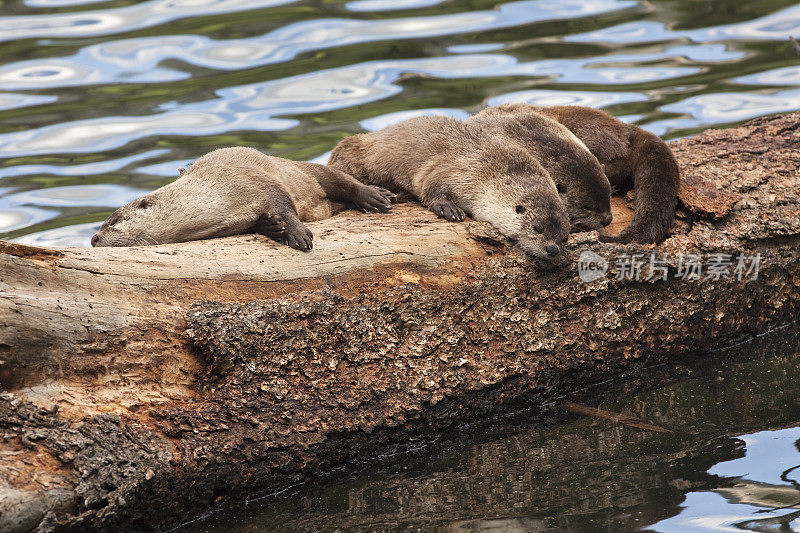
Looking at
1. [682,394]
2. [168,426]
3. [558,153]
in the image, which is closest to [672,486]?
[682,394]

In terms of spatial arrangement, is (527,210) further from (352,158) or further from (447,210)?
(352,158)

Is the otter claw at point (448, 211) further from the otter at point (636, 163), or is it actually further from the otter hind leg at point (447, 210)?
the otter at point (636, 163)

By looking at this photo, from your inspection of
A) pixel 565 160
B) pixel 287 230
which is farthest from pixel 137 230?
pixel 565 160

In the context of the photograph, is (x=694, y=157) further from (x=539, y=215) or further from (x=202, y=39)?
(x=202, y=39)

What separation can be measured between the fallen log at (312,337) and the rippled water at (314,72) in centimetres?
434

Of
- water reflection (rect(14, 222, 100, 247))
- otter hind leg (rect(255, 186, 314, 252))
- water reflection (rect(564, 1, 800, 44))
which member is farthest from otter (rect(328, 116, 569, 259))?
water reflection (rect(564, 1, 800, 44))

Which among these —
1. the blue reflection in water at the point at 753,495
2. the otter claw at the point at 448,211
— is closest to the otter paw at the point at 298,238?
the otter claw at the point at 448,211

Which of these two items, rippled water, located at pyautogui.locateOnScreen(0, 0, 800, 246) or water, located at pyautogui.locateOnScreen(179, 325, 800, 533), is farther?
rippled water, located at pyautogui.locateOnScreen(0, 0, 800, 246)

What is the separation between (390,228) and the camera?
4.36 meters

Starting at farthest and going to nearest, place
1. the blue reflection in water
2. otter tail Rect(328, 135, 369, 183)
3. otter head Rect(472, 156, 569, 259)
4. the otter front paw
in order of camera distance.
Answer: otter tail Rect(328, 135, 369, 183)
otter head Rect(472, 156, 569, 259)
the otter front paw
the blue reflection in water

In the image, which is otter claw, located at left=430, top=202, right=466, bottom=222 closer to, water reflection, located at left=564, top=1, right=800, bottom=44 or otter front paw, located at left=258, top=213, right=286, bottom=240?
otter front paw, located at left=258, top=213, right=286, bottom=240

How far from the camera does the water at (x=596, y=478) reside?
124 inches

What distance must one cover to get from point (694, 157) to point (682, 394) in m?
1.73

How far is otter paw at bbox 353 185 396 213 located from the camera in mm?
4934
